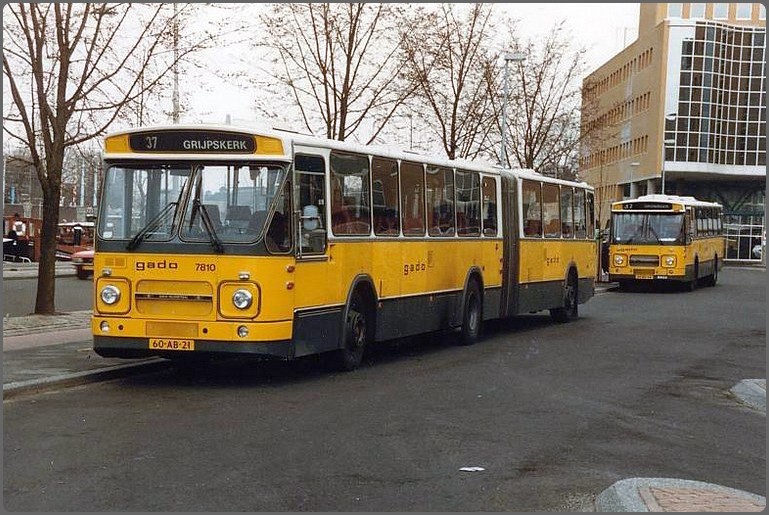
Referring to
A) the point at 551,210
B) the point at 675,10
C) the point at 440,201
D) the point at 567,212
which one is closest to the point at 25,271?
the point at 567,212

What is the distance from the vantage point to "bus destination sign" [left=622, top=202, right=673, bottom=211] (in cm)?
4019

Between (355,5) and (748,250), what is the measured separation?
7933 cm

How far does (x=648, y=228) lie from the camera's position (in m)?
40.2

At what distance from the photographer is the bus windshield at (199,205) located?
519 inches

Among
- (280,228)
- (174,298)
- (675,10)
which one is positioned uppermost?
(675,10)

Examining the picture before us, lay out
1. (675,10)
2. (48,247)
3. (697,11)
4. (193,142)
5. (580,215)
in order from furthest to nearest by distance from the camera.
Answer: (697,11)
(675,10)
(580,215)
(48,247)
(193,142)

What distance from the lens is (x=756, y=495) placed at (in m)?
7.82

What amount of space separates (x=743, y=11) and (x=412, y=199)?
88656 millimetres

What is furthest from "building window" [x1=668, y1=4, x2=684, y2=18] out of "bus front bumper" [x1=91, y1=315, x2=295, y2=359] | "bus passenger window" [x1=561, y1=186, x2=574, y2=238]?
"bus front bumper" [x1=91, y1=315, x2=295, y2=359]

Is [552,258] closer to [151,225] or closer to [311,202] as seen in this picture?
[311,202]

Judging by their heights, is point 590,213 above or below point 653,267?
above

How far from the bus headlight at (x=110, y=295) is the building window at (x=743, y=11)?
92.4 meters

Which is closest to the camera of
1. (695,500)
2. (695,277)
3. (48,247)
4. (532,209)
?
(695,500)

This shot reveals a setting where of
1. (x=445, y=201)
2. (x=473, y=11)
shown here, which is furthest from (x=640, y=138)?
(x=445, y=201)
